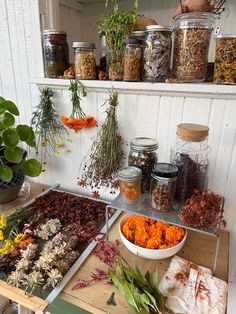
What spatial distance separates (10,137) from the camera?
101cm

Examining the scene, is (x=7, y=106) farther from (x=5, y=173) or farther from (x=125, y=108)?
(x=125, y=108)

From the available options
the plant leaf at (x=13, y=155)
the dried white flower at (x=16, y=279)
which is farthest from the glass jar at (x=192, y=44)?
the dried white flower at (x=16, y=279)

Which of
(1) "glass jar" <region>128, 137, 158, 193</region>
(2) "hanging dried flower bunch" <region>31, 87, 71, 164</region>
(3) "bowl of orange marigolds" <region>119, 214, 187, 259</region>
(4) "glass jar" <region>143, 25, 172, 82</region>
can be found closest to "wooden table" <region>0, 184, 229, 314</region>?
(3) "bowl of orange marigolds" <region>119, 214, 187, 259</region>

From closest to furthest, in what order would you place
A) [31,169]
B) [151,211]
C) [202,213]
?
[202,213] → [151,211] → [31,169]

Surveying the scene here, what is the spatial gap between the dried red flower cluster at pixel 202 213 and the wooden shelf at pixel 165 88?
369 mm

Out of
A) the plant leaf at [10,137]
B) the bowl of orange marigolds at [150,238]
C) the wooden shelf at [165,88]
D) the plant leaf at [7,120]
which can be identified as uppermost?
the wooden shelf at [165,88]

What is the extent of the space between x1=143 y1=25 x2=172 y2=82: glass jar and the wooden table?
2.08ft

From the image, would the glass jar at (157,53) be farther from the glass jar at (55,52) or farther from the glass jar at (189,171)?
Answer: the glass jar at (55,52)

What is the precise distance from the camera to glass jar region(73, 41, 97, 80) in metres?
0.98

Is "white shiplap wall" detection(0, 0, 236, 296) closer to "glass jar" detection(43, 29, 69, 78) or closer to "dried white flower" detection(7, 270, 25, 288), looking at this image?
"glass jar" detection(43, 29, 69, 78)

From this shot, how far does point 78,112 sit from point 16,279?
2.33 ft

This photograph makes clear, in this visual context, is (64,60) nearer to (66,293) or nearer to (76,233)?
(76,233)

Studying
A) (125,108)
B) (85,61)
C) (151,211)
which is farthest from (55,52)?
(151,211)

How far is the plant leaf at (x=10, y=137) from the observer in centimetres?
101
